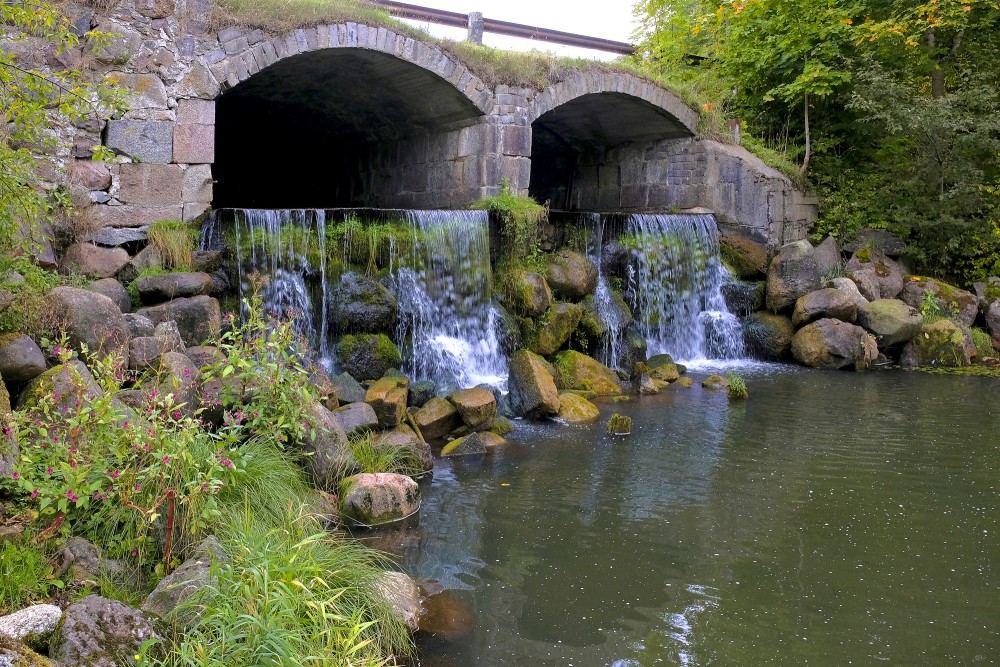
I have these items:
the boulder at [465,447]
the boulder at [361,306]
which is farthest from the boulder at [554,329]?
the boulder at [465,447]

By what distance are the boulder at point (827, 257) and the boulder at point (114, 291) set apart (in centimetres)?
882

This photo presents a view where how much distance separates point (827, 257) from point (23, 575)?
1102cm

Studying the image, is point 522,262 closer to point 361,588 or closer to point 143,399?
point 143,399

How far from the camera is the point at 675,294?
1141 cm

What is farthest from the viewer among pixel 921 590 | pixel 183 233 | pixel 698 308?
pixel 698 308

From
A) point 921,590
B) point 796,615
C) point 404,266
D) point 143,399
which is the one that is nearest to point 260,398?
point 143,399

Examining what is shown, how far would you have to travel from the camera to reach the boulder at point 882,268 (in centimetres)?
1167

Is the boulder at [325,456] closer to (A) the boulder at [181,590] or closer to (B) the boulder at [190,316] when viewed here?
(A) the boulder at [181,590]

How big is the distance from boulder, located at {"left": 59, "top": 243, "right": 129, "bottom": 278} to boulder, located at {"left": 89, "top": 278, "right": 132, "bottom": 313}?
411mm

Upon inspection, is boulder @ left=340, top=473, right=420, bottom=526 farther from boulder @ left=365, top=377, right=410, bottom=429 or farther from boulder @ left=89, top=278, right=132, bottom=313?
boulder @ left=89, top=278, right=132, bottom=313

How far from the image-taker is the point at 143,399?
4426 millimetres

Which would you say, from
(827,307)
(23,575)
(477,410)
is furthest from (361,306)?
(827,307)

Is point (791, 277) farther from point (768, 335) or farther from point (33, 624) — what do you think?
point (33, 624)

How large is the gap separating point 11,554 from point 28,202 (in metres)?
1.82
